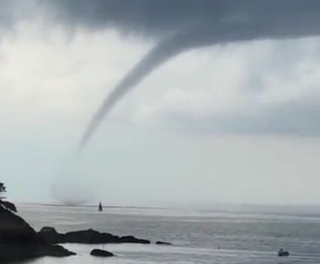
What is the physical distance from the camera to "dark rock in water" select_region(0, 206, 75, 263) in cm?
7181

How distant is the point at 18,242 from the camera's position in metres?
74.5

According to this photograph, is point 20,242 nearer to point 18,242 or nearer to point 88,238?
point 18,242

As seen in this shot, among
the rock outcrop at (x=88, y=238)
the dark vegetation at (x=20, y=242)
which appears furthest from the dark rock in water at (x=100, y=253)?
the rock outcrop at (x=88, y=238)

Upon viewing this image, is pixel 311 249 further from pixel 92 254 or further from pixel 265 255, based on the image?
pixel 92 254

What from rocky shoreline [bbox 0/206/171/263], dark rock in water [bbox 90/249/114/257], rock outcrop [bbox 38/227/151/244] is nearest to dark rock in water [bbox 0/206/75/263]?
rocky shoreline [bbox 0/206/171/263]

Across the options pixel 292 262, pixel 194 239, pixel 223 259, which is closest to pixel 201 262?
pixel 223 259

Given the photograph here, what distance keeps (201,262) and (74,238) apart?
21.8m

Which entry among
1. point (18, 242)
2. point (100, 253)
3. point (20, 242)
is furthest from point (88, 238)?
point (18, 242)

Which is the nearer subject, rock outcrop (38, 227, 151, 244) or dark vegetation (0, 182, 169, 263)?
dark vegetation (0, 182, 169, 263)

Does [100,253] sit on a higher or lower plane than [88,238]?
lower

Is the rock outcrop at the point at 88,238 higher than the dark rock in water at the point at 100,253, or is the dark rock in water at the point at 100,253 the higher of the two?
the rock outcrop at the point at 88,238

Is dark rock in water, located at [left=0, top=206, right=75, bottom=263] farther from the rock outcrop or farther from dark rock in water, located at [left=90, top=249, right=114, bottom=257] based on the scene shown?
the rock outcrop

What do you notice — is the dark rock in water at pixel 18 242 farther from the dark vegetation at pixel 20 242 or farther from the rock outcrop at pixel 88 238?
the rock outcrop at pixel 88 238

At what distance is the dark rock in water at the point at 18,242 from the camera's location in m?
71.8
